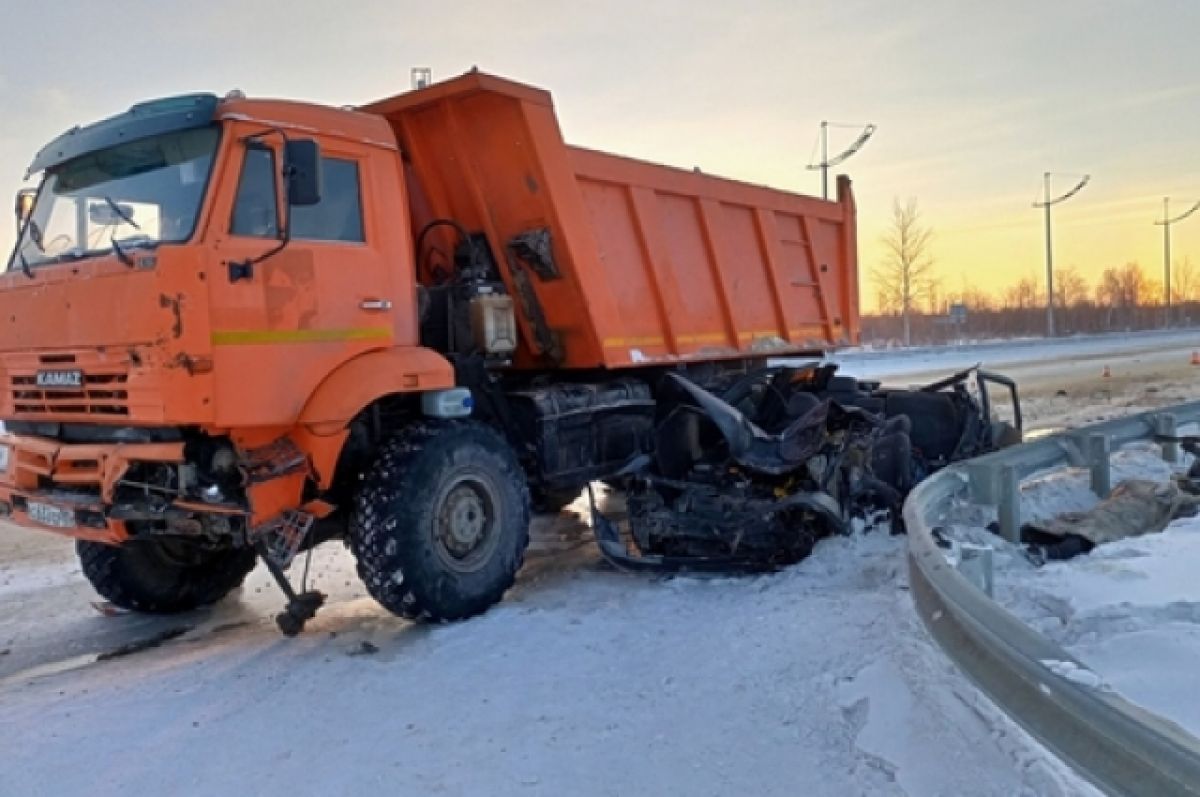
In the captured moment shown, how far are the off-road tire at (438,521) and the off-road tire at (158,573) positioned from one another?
1623mm

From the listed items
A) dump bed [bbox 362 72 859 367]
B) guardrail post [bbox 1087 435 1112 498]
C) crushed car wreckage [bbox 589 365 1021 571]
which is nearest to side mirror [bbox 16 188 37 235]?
dump bed [bbox 362 72 859 367]

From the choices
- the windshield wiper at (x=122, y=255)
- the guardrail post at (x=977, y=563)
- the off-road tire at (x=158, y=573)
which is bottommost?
the off-road tire at (x=158, y=573)

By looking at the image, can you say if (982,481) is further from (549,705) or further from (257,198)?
(257,198)

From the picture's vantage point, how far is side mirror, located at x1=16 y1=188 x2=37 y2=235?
616cm

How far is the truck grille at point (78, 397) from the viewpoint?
16.9 feet

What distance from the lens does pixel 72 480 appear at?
17.6ft

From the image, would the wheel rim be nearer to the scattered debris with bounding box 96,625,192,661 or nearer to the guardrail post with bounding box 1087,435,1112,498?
the scattered debris with bounding box 96,625,192,661

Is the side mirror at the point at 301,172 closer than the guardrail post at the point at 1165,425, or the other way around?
the side mirror at the point at 301,172

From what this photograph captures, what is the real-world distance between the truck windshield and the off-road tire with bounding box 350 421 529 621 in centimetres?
173

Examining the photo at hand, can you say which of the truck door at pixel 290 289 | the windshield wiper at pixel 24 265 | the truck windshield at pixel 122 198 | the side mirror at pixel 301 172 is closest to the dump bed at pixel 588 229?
the truck door at pixel 290 289

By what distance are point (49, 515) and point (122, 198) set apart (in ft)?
5.95

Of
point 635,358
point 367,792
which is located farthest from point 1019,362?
point 367,792

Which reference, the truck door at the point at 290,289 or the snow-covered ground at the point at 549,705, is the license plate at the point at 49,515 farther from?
the truck door at the point at 290,289

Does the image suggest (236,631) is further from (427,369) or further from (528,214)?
(528,214)
